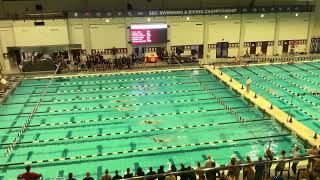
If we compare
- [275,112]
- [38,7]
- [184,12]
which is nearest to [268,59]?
[184,12]

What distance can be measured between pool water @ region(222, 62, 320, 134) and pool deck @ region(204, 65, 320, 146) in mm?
859

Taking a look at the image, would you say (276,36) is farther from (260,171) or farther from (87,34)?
(260,171)

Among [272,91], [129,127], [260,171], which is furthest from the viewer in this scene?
A: [272,91]

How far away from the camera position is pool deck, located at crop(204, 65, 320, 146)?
14012 millimetres

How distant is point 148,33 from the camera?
27031 mm

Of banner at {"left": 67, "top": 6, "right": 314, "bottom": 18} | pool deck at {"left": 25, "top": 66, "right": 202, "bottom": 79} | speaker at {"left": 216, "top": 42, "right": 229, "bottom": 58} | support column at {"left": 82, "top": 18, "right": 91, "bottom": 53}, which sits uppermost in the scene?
banner at {"left": 67, "top": 6, "right": 314, "bottom": 18}

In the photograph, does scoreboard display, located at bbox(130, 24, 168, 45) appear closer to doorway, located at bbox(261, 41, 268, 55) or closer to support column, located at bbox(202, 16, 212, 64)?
support column, located at bbox(202, 16, 212, 64)

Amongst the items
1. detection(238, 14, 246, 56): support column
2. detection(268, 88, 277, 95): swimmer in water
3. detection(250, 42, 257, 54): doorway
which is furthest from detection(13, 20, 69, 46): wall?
detection(250, 42, 257, 54): doorway

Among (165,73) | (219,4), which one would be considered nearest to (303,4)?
(219,4)

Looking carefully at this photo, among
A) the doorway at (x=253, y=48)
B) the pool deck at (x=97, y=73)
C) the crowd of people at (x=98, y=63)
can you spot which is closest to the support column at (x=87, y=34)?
the crowd of people at (x=98, y=63)

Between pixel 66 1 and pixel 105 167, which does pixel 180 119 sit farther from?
pixel 66 1

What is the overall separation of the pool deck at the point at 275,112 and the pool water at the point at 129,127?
34 cm

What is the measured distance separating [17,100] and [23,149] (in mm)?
6316

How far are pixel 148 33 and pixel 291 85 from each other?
1134 cm
